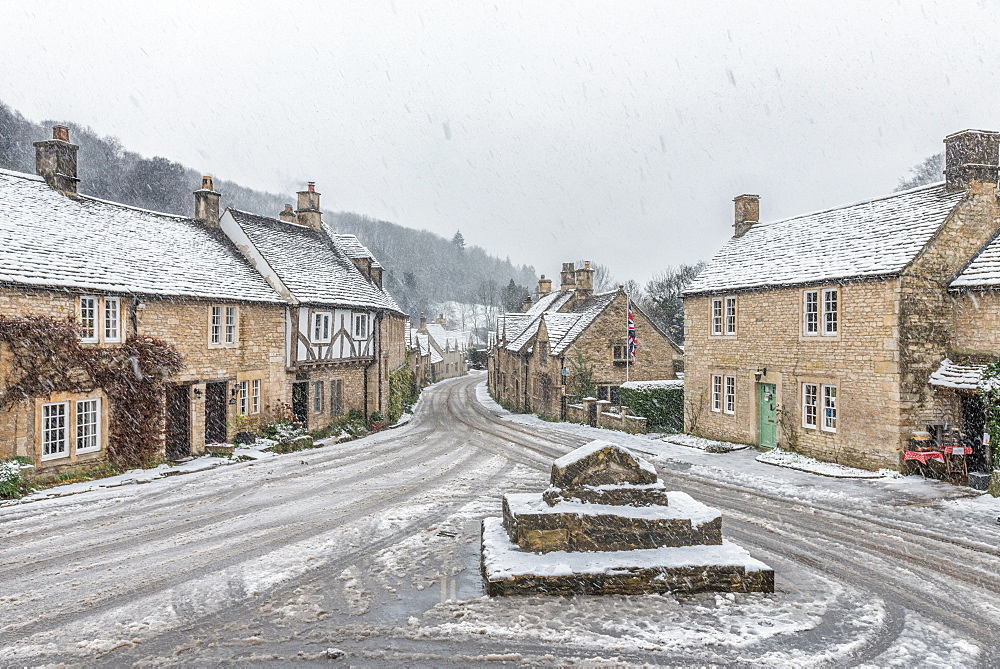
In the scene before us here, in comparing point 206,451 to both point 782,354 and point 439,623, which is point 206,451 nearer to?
point 439,623

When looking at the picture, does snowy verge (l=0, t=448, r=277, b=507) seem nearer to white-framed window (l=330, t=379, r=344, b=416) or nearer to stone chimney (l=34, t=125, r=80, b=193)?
white-framed window (l=330, t=379, r=344, b=416)

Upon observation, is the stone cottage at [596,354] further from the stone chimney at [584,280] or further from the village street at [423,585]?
the village street at [423,585]

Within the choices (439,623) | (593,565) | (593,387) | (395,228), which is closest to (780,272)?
(593,387)

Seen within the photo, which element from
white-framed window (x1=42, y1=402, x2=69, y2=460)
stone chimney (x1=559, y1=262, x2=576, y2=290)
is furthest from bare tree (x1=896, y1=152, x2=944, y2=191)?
white-framed window (x1=42, y1=402, x2=69, y2=460)

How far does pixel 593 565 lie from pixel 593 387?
2435 cm

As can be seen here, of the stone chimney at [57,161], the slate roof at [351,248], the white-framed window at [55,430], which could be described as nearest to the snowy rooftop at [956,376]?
the white-framed window at [55,430]

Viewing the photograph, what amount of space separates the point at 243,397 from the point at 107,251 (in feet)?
22.3

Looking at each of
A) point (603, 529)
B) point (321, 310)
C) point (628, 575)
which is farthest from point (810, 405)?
point (321, 310)

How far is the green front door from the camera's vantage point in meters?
21.1

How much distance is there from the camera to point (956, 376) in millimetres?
16438

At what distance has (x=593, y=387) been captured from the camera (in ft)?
108

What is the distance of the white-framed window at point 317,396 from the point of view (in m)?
26.0

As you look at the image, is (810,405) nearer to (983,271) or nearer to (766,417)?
(766,417)

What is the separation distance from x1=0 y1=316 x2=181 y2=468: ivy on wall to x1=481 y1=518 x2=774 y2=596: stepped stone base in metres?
14.0
